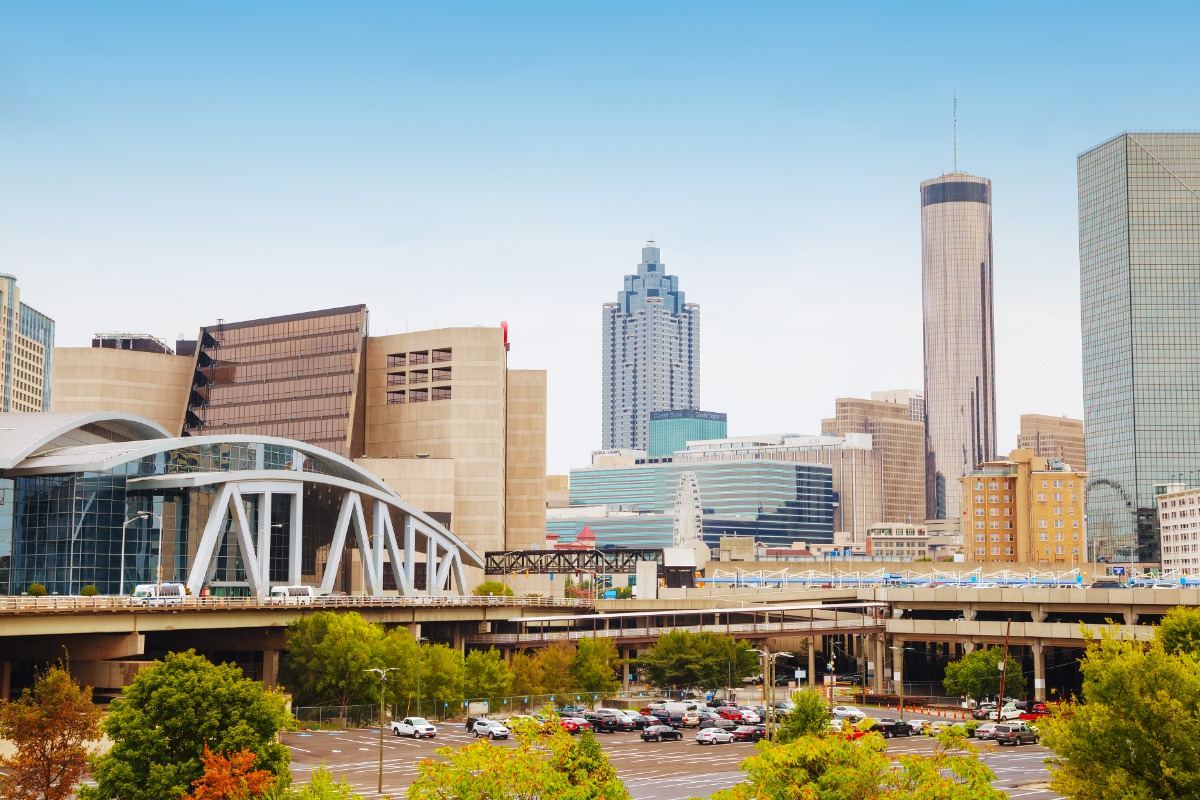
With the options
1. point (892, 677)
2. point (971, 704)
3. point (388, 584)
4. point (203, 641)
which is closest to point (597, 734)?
point (203, 641)

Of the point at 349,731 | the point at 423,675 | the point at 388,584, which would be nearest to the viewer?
the point at 349,731

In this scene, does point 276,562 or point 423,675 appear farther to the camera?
point 276,562

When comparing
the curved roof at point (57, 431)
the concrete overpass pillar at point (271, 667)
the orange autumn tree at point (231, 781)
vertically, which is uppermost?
the curved roof at point (57, 431)

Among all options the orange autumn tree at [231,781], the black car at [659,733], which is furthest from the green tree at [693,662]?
the orange autumn tree at [231,781]

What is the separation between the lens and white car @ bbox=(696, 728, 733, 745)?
95.2 m

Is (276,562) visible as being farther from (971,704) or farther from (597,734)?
(971,704)

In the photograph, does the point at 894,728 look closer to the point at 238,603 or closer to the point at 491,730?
the point at 491,730

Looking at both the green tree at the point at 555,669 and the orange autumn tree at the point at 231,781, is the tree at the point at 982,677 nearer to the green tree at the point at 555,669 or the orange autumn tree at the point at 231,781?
the green tree at the point at 555,669

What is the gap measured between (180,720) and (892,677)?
5187 inches

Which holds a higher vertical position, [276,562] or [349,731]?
[276,562]

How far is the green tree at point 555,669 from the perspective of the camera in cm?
12350

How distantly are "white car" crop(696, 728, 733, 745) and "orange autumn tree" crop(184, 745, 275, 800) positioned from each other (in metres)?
49.7

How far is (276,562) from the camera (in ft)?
486

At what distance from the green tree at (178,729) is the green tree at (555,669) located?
67443 mm
